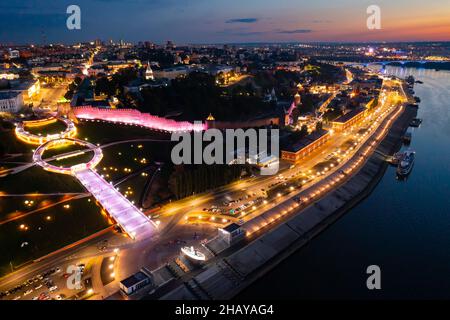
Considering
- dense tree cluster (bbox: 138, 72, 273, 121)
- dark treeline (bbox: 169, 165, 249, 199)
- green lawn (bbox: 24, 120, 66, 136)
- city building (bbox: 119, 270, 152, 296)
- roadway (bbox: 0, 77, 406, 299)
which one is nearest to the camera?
city building (bbox: 119, 270, 152, 296)

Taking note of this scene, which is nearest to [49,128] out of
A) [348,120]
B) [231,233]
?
[231,233]

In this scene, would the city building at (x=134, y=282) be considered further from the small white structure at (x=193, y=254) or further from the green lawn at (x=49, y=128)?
the green lawn at (x=49, y=128)

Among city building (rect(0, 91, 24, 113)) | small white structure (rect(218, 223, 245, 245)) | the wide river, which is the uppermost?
city building (rect(0, 91, 24, 113))

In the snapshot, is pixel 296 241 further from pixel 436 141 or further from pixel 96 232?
pixel 436 141

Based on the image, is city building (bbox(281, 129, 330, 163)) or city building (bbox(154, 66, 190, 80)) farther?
city building (bbox(154, 66, 190, 80))

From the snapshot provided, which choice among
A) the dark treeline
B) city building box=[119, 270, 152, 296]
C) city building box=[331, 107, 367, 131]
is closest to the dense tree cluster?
city building box=[331, 107, 367, 131]

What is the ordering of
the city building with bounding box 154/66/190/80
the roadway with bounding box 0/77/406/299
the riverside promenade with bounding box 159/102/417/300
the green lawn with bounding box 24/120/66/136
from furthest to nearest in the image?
the city building with bounding box 154/66/190/80 < the green lawn with bounding box 24/120/66/136 < the roadway with bounding box 0/77/406/299 < the riverside promenade with bounding box 159/102/417/300

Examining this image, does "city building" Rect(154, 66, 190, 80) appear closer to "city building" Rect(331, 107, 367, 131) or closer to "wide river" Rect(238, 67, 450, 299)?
"city building" Rect(331, 107, 367, 131)
